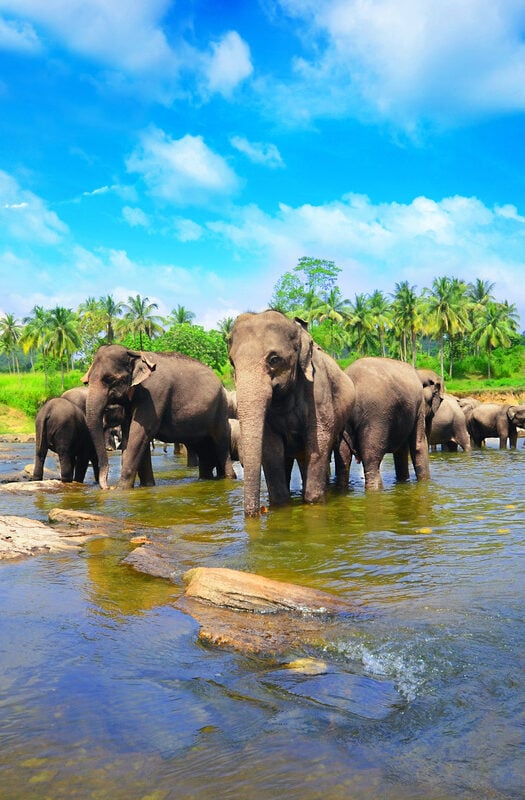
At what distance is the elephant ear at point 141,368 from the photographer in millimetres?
11141

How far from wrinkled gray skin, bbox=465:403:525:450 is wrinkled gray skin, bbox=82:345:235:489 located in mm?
15492

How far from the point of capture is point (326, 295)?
6656 centimetres

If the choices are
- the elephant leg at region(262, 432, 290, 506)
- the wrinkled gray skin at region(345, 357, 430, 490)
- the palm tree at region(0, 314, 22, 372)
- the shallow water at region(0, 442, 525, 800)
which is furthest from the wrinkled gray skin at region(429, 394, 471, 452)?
the palm tree at region(0, 314, 22, 372)

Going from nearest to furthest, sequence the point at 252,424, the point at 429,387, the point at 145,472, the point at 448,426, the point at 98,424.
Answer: the point at 252,424, the point at 98,424, the point at 145,472, the point at 429,387, the point at 448,426

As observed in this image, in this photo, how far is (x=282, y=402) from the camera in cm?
801

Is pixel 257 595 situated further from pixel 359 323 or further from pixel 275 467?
pixel 359 323

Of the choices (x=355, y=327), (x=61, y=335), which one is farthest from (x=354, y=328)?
(x=61, y=335)

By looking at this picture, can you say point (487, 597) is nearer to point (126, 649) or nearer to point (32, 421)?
point (126, 649)

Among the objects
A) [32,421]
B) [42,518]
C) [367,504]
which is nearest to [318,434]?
[367,504]

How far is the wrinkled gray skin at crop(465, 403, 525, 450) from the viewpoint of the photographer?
25.5 metres

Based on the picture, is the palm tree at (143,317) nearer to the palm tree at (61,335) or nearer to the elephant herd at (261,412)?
the palm tree at (61,335)

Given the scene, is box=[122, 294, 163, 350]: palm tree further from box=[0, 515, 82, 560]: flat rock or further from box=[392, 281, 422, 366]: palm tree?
box=[0, 515, 82, 560]: flat rock

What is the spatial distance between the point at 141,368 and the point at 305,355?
3.95 metres

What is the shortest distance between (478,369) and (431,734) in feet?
268
